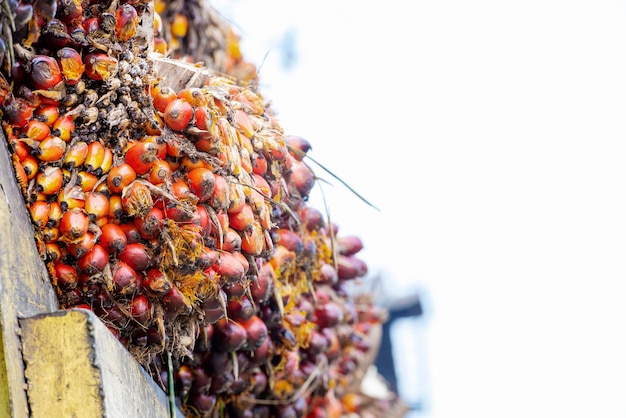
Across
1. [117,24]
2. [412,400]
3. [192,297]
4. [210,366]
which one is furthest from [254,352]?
[412,400]

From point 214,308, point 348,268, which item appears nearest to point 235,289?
point 214,308

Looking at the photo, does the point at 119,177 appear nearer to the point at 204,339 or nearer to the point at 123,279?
the point at 123,279

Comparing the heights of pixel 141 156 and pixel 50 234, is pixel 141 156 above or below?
above

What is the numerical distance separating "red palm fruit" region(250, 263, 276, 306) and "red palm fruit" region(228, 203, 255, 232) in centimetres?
20

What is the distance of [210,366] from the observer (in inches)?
80.8

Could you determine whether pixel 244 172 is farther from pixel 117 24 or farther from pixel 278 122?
pixel 117 24

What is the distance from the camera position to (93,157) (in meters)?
1.60

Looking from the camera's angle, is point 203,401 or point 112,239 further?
point 203,401

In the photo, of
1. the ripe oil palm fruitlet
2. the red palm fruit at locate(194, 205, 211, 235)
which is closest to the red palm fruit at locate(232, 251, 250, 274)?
the ripe oil palm fruitlet

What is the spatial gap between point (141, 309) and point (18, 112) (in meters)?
0.49

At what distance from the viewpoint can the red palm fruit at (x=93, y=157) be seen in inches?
62.9

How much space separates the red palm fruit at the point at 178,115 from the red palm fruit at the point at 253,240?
0.29m

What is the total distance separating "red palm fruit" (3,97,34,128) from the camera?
5.04ft

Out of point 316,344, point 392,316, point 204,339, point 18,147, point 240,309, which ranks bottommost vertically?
point 392,316
